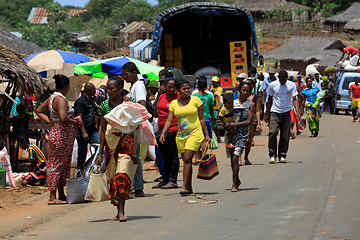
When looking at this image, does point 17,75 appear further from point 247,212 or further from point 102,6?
point 102,6

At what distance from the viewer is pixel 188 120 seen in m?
7.38

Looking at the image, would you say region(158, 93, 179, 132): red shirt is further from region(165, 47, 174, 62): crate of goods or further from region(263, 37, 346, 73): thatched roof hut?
region(263, 37, 346, 73): thatched roof hut

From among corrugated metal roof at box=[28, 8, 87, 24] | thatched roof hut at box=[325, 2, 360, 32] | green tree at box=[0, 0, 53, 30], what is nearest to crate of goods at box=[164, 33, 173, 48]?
thatched roof hut at box=[325, 2, 360, 32]

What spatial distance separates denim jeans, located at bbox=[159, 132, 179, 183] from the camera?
26.5 ft

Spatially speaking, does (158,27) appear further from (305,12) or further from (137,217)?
(305,12)

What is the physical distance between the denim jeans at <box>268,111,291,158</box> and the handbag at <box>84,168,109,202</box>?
16.5ft

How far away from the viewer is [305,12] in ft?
203

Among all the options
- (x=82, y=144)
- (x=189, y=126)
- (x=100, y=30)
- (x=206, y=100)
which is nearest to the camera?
(x=189, y=126)

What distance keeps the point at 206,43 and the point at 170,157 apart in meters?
13.3

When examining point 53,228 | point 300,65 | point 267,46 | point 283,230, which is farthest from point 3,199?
point 267,46

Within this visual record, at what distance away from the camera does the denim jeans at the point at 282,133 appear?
1054 centimetres

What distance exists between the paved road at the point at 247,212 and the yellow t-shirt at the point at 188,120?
0.98m

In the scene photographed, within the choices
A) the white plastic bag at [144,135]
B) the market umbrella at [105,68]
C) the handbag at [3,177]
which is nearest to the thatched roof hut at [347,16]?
the market umbrella at [105,68]

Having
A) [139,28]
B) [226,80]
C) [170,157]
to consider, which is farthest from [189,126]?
[139,28]
